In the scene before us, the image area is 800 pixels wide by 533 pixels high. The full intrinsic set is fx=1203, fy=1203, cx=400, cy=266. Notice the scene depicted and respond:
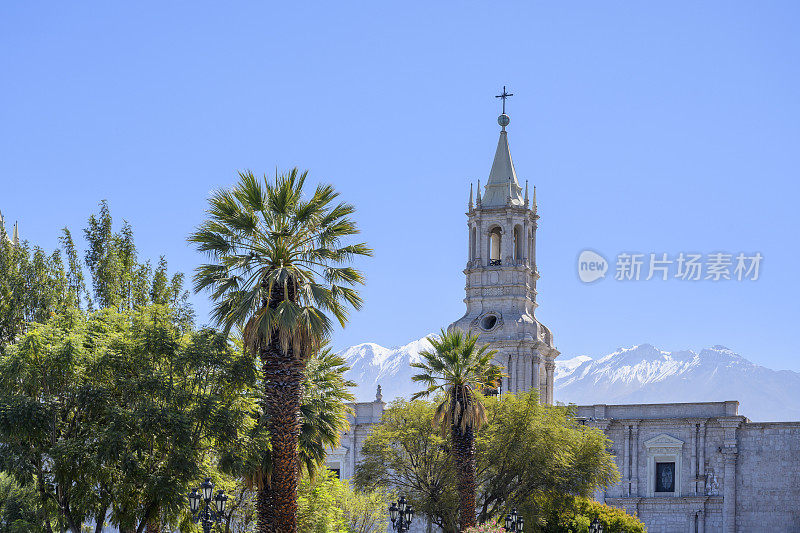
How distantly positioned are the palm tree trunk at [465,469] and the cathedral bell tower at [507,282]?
24.7 m

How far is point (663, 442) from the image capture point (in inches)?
2648

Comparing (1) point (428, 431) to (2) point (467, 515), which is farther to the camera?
(1) point (428, 431)

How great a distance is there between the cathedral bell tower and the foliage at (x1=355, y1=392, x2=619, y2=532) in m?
14.5

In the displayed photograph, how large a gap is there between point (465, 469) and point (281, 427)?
1391 centimetres

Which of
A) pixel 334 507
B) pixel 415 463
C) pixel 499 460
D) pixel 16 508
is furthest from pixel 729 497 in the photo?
pixel 16 508

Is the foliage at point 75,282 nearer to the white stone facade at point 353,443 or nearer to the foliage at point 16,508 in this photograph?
the foliage at point 16,508

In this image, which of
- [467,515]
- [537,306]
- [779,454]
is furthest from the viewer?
[537,306]

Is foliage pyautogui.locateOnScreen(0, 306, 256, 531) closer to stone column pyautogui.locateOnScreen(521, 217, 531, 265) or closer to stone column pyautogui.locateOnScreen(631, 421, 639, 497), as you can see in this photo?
stone column pyautogui.locateOnScreen(631, 421, 639, 497)

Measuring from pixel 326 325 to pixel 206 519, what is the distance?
22.8 ft

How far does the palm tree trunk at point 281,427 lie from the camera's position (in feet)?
112

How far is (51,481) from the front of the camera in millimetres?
36688

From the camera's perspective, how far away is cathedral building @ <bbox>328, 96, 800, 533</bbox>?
6506 cm

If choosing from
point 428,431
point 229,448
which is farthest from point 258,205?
point 428,431

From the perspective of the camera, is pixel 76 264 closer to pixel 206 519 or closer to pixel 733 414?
pixel 206 519
